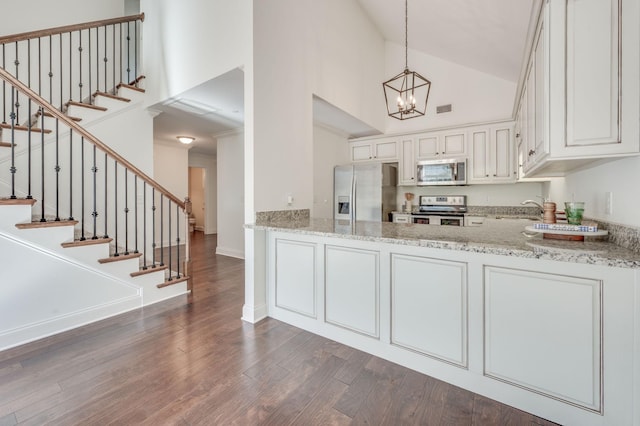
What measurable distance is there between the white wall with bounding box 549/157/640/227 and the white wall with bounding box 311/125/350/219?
11.2 ft

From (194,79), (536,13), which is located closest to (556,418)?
(536,13)

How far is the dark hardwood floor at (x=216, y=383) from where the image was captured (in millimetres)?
1492

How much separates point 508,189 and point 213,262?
534 cm

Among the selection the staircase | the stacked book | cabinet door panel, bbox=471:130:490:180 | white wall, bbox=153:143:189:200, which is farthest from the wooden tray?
white wall, bbox=153:143:189:200

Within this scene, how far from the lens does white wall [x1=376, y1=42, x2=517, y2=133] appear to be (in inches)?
179

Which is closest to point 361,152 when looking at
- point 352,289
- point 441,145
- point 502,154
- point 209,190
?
point 441,145

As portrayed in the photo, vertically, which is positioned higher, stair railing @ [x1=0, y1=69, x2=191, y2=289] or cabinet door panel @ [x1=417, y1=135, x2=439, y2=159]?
cabinet door panel @ [x1=417, y1=135, x2=439, y2=159]

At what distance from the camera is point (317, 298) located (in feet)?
7.85

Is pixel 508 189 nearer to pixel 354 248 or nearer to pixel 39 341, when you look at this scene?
pixel 354 248

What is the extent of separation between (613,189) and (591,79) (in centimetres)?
67

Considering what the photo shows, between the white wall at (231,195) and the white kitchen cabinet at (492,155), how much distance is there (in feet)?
14.0

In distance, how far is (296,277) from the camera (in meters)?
2.54

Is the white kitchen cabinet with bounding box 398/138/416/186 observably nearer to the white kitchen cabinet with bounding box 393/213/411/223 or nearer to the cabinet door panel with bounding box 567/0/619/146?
the white kitchen cabinet with bounding box 393/213/411/223

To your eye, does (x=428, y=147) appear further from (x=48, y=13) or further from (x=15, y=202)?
(x=48, y=13)
